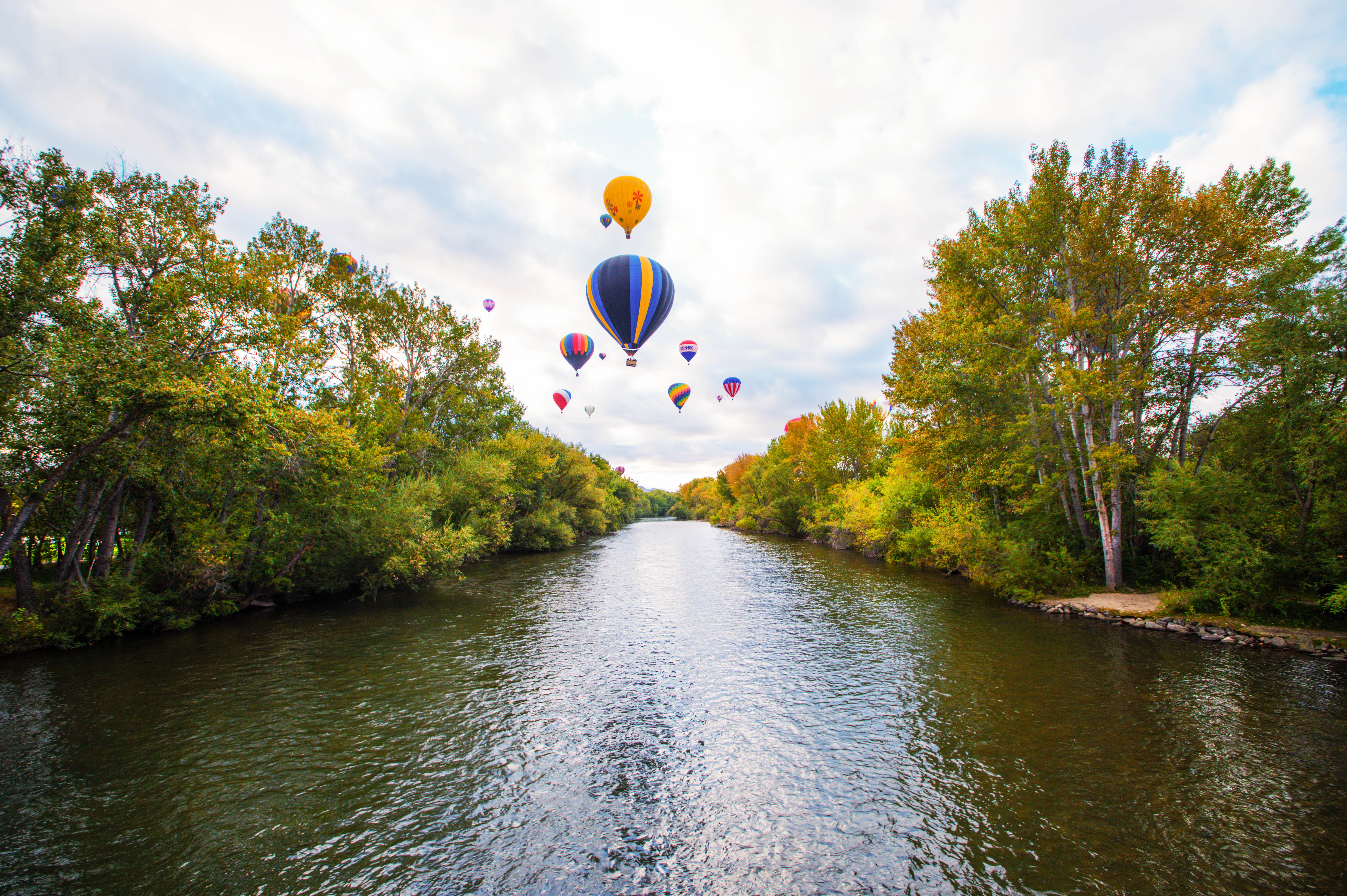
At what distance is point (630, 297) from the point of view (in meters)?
24.8

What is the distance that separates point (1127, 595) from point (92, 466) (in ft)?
112

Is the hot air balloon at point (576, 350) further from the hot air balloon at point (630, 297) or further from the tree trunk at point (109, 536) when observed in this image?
the tree trunk at point (109, 536)

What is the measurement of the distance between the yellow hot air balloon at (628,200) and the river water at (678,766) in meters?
19.8

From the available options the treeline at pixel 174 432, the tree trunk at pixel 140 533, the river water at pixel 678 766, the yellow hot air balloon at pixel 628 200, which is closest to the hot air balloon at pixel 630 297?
the yellow hot air balloon at pixel 628 200

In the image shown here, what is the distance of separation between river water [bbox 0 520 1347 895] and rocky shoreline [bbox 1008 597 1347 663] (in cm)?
56

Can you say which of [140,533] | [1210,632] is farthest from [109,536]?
[1210,632]

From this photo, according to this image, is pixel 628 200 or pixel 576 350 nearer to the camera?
pixel 628 200

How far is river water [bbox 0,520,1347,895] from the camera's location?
6.46 meters

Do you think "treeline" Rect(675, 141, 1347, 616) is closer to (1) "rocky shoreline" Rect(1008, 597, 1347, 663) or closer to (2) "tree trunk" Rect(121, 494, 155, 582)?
(1) "rocky shoreline" Rect(1008, 597, 1347, 663)

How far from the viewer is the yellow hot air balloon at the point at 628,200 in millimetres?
24375

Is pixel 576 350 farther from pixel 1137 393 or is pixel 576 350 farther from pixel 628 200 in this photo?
pixel 1137 393

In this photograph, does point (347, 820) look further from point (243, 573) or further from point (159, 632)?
point (243, 573)

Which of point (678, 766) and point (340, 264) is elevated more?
point (340, 264)

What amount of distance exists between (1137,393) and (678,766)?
22.8 metres
